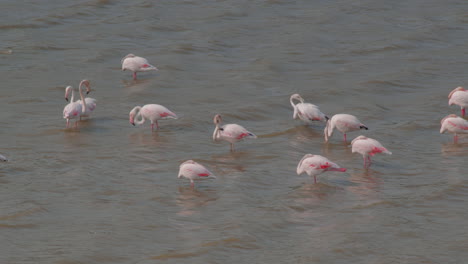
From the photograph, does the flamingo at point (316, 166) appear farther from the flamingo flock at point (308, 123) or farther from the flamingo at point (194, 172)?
the flamingo at point (194, 172)

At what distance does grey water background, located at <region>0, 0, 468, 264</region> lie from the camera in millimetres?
11820

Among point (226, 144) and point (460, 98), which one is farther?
point (460, 98)

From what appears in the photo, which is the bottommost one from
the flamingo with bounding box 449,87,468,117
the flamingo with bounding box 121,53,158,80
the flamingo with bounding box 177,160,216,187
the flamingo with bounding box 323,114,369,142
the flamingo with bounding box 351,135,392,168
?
the flamingo with bounding box 177,160,216,187

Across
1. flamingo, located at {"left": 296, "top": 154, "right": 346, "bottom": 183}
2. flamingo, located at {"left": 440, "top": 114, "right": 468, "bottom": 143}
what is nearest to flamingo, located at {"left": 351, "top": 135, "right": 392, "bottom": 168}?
flamingo, located at {"left": 296, "top": 154, "right": 346, "bottom": 183}

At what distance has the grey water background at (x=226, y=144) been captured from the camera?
465 inches

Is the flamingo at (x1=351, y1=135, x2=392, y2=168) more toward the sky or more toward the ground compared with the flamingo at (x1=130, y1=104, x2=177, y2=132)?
more toward the ground

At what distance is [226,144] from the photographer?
16.6 metres

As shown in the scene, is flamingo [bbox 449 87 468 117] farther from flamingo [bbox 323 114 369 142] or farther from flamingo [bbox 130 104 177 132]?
flamingo [bbox 130 104 177 132]

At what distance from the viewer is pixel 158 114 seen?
17.3 metres

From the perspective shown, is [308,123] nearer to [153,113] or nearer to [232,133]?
[232,133]

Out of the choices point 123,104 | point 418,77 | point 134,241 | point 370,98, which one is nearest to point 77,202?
point 134,241

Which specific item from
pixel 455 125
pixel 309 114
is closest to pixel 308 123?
pixel 309 114

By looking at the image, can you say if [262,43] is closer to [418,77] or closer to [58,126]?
[418,77]

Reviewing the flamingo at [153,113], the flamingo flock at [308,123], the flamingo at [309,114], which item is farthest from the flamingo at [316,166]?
the flamingo at [153,113]
